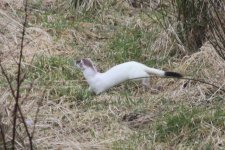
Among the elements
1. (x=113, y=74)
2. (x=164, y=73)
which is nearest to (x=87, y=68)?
(x=113, y=74)

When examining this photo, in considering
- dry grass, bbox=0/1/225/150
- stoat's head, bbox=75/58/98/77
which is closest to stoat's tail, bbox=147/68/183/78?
dry grass, bbox=0/1/225/150

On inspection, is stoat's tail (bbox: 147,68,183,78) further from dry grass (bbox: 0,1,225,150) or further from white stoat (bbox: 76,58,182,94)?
dry grass (bbox: 0,1,225,150)

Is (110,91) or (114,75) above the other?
(114,75)

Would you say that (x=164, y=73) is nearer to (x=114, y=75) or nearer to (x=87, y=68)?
(x=114, y=75)

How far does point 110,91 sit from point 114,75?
0.43 feet

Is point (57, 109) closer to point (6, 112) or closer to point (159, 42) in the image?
point (6, 112)

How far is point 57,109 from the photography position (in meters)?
4.53

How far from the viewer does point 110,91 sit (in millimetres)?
5012

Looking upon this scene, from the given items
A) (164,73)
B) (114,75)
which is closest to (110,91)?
(114,75)

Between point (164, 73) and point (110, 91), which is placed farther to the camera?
point (110, 91)

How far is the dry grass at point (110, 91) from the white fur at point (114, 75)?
0.08 m

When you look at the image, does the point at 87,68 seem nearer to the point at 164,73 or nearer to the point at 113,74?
the point at 113,74

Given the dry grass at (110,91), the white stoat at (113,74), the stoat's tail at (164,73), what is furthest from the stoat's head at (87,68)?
the stoat's tail at (164,73)

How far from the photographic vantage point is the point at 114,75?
4.98 m
